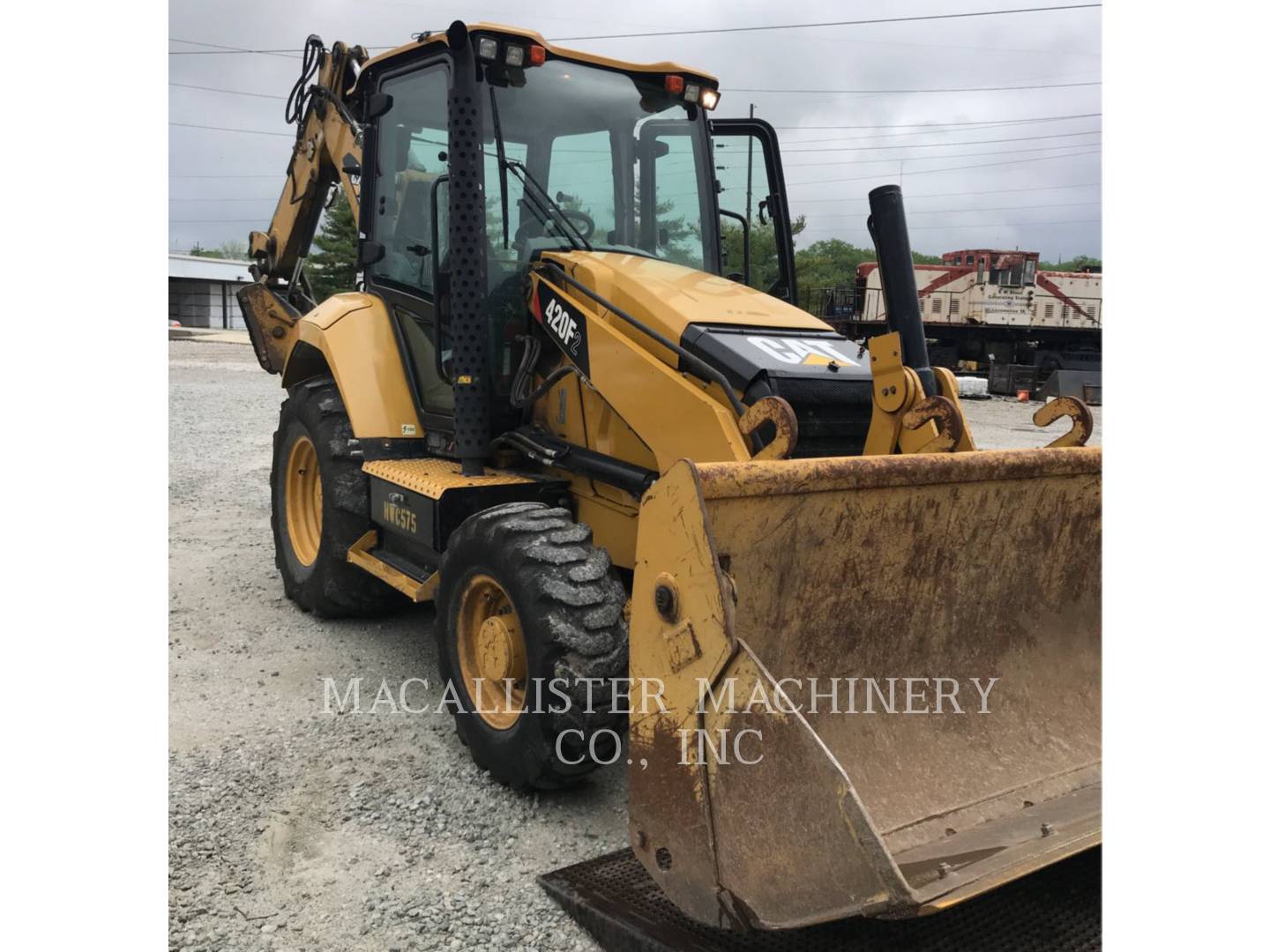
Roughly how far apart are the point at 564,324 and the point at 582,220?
67 cm

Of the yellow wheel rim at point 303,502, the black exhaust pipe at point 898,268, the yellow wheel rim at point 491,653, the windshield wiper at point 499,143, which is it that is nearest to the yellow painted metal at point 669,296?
the windshield wiper at point 499,143

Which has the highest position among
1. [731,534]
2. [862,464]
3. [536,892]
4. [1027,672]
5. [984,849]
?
[862,464]

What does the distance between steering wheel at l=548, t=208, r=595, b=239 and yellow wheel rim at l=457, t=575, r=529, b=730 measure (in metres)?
1.73

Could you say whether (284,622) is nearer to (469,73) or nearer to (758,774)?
(469,73)

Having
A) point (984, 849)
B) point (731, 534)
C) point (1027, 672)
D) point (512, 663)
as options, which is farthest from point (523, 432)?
point (984, 849)

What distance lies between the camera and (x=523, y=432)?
4469 mm

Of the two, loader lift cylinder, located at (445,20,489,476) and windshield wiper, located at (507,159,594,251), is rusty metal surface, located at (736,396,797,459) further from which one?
windshield wiper, located at (507,159,594,251)

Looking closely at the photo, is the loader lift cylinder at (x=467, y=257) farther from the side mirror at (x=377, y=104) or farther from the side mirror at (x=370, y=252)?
the side mirror at (x=370, y=252)

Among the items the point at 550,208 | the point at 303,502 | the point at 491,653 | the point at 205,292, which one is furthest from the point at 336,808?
the point at 205,292

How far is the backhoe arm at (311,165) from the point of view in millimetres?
5906

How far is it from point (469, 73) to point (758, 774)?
3.05 meters

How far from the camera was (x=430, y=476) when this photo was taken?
14.8 feet

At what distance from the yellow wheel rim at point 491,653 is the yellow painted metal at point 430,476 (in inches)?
21.4

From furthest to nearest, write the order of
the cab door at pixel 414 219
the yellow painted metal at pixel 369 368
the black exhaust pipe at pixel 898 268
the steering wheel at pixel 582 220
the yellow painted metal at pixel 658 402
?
the yellow painted metal at pixel 369 368
the cab door at pixel 414 219
the steering wheel at pixel 582 220
the yellow painted metal at pixel 658 402
the black exhaust pipe at pixel 898 268
